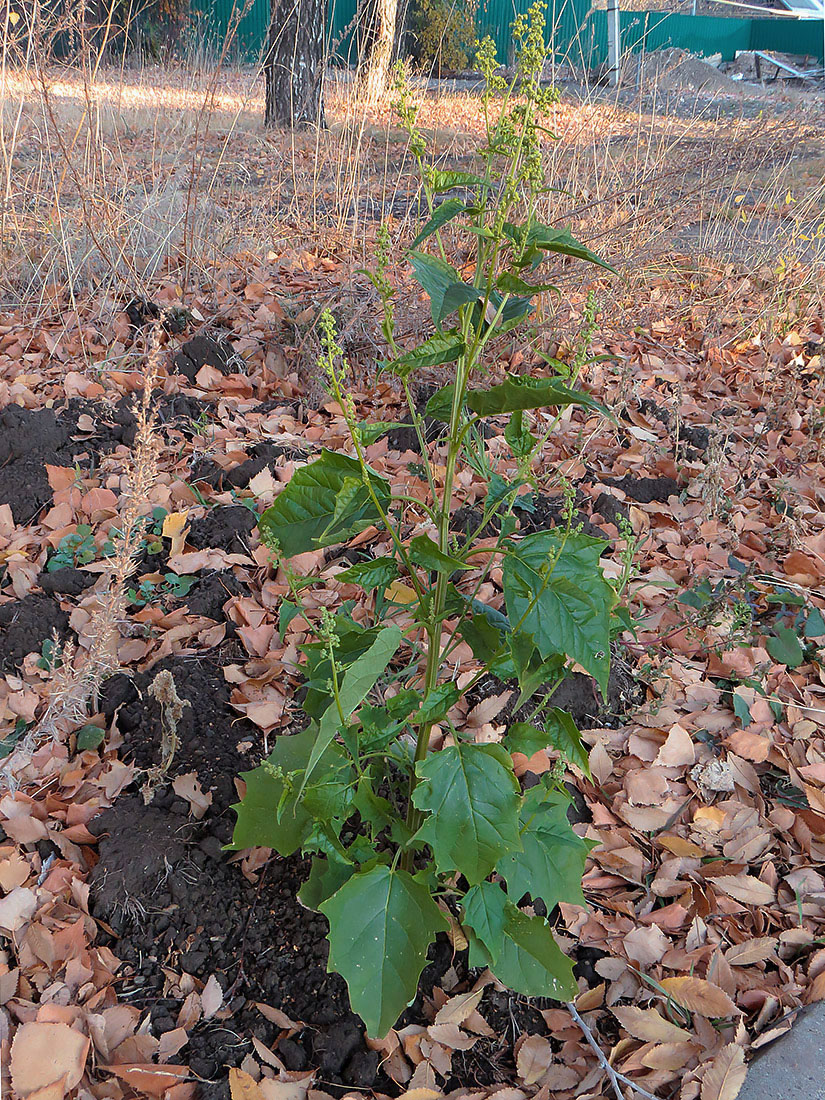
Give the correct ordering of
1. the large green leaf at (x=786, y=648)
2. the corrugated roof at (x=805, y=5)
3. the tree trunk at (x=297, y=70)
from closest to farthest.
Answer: the large green leaf at (x=786, y=648) → the tree trunk at (x=297, y=70) → the corrugated roof at (x=805, y=5)

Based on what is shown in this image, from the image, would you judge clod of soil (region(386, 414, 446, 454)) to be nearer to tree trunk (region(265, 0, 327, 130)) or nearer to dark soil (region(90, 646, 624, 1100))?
dark soil (region(90, 646, 624, 1100))

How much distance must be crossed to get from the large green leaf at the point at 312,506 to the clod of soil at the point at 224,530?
4.29ft

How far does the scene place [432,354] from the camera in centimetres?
119

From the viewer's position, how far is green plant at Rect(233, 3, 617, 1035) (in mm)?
1121

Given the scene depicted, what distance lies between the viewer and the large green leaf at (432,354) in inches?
46.1

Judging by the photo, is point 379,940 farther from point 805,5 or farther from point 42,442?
point 805,5

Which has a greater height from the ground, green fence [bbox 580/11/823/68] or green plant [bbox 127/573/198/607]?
green fence [bbox 580/11/823/68]

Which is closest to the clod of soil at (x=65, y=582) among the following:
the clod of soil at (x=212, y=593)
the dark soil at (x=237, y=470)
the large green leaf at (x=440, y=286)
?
the clod of soil at (x=212, y=593)

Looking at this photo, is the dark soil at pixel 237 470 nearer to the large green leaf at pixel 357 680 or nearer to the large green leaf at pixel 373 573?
the large green leaf at pixel 373 573

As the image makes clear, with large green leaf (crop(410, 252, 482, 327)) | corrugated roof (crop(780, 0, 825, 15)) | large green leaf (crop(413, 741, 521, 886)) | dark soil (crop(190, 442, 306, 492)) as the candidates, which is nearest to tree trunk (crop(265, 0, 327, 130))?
dark soil (crop(190, 442, 306, 492))

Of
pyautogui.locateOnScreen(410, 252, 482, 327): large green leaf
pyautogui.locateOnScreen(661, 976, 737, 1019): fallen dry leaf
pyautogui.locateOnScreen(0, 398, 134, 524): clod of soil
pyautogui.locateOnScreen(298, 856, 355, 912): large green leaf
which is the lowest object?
pyautogui.locateOnScreen(661, 976, 737, 1019): fallen dry leaf

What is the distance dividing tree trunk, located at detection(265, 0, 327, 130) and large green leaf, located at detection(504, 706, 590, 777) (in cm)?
611

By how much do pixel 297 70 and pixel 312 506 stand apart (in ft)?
22.3

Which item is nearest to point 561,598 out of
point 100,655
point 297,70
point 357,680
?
point 357,680
